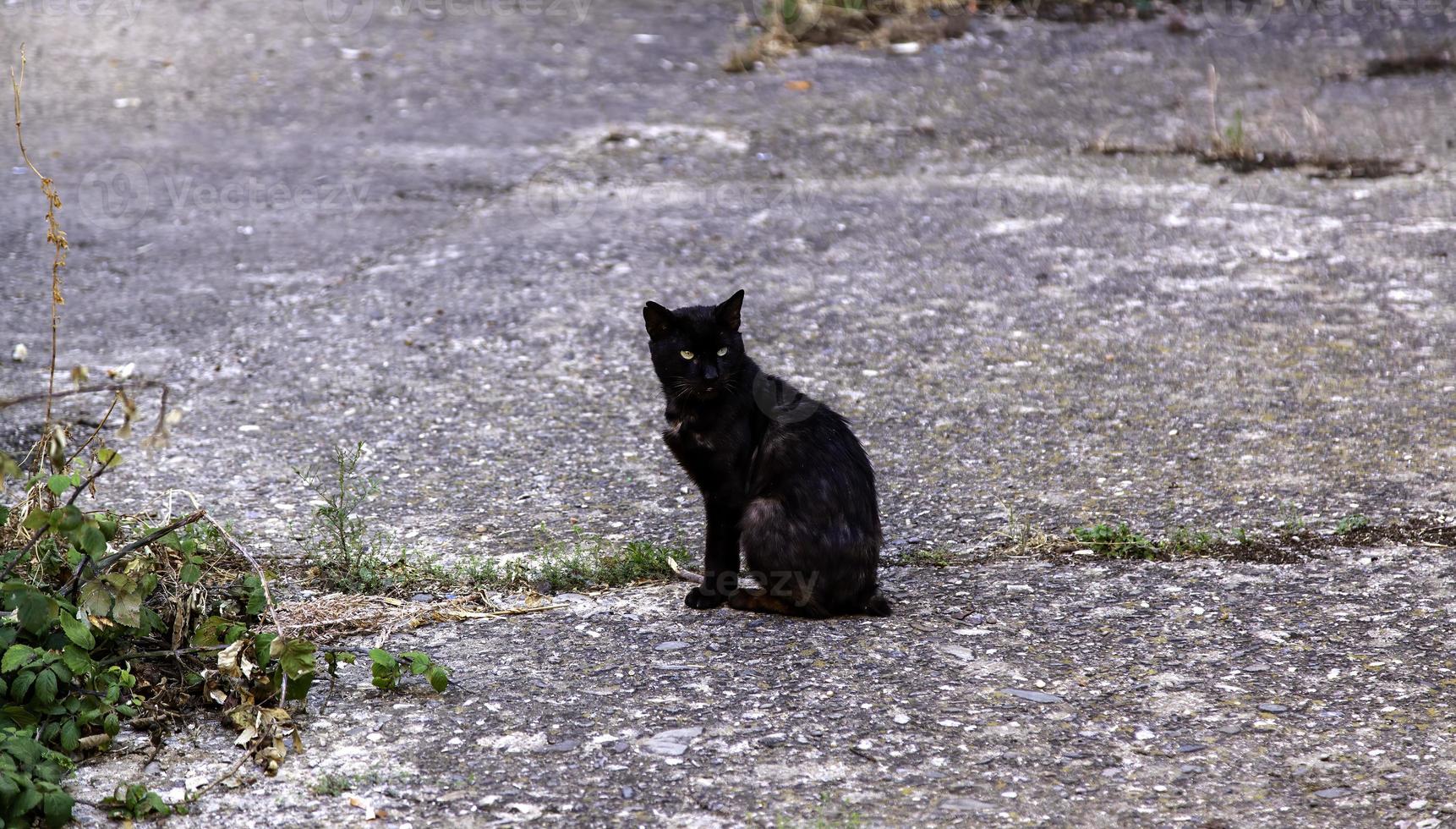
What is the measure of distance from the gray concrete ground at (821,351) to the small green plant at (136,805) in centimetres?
10

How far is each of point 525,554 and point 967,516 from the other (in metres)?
1.49

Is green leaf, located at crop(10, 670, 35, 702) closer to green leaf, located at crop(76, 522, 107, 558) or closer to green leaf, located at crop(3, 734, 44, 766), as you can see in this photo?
green leaf, located at crop(3, 734, 44, 766)

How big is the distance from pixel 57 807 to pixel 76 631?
19.5 inches

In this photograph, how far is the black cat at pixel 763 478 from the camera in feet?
12.1

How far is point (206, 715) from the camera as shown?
10.8 feet

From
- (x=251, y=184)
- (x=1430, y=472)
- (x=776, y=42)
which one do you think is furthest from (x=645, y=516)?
(x=776, y=42)

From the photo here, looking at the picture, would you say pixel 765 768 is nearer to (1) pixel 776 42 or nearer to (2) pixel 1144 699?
(2) pixel 1144 699

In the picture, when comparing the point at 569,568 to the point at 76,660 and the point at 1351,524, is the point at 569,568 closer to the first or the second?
the point at 76,660

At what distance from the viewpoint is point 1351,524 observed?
4.27 metres

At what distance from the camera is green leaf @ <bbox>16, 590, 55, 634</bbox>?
10.0 feet

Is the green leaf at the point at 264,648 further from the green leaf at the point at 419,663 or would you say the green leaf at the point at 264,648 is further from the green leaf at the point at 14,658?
the green leaf at the point at 14,658

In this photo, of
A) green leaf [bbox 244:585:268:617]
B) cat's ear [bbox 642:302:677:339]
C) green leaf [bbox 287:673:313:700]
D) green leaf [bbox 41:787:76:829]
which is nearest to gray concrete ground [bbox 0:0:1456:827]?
green leaf [bbox 287:673:313:700]

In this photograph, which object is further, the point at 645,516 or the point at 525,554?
the point at 645,516

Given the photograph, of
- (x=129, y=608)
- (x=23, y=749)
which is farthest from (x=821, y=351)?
(x=23, y=749)
